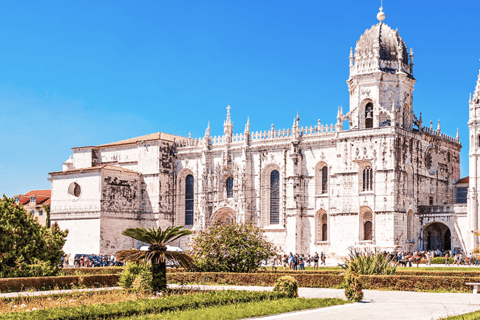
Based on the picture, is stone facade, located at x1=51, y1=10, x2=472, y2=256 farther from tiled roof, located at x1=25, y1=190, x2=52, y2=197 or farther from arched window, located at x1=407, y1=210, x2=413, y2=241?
tiled roof, located at x1=25, y1=190, x2=52, y2=197

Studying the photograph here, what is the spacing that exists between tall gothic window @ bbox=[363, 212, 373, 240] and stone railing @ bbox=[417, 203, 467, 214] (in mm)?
4437

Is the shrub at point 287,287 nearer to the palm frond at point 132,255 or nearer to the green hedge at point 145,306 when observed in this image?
the green hedge at point 145,306

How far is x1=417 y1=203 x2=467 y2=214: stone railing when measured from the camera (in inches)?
2073

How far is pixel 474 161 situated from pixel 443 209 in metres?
4.89

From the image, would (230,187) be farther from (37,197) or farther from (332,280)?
(332,280)

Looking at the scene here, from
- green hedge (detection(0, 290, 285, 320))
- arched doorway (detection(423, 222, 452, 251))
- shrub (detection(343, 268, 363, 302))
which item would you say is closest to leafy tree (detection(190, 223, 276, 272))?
green hedge (detection(0, 290, 285, 320))

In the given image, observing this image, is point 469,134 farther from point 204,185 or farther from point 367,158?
point 204,185

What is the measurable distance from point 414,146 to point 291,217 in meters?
12.2

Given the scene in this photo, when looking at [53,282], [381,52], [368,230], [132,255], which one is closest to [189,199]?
[368,230]

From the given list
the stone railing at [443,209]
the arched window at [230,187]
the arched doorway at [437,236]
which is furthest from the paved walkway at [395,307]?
the arched window at [230,187]

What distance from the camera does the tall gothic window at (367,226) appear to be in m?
53.0

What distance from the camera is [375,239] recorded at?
51469mm

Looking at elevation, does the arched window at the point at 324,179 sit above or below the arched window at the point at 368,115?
below

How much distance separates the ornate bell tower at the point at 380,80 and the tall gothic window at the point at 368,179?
376 cm
